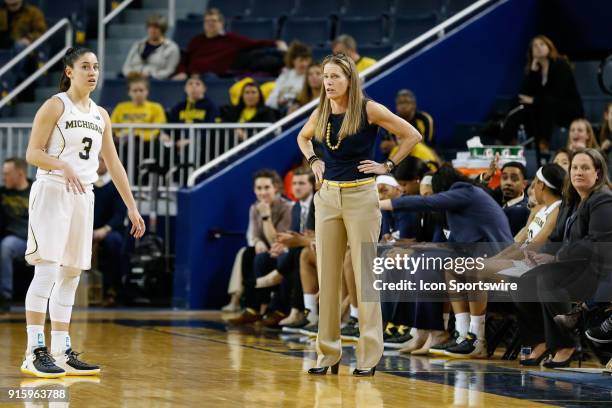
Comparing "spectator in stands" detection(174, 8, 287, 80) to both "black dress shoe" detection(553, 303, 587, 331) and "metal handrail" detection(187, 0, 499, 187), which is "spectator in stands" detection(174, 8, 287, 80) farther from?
"black dress shoe" detection(553, 303, 587, 331)

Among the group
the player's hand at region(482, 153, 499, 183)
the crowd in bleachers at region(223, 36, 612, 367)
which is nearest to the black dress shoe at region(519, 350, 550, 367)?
the crowd in bleachers at region(223, 36, 612, 367)

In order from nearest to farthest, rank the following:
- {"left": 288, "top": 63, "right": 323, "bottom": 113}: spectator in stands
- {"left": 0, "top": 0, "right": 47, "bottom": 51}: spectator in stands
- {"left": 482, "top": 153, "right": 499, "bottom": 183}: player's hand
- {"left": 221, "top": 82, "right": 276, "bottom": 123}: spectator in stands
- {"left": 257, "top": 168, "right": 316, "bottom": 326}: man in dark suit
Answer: {"left": 482, "top": 153, "right": 499, "bottom": 183}: player's hand
{"left": 257, "top": 168, "right": 316, "bottom": 326}: man in dark suit
{"left": 288, "top": 63, "right": 323, "bottom": 113}: spectator in stands
{"left": 221, "top": 82, "right": 276, "bottom": 123}: spectator in stands
{"left": 0, "top": 0, "right": 47, "bottom": 51}: spectator in stands

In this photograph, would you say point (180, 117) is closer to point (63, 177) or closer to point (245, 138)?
point (245, 138)

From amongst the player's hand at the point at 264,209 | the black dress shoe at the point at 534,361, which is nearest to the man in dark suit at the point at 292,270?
the player's hand at the point at 264,209

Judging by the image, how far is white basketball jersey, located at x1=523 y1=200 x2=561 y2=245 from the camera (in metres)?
8.30

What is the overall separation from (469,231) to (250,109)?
489 centimetres

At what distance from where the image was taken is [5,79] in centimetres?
1477

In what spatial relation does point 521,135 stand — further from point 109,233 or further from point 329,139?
point 329,139

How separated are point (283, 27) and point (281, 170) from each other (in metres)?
2.79

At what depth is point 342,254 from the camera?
7.21m

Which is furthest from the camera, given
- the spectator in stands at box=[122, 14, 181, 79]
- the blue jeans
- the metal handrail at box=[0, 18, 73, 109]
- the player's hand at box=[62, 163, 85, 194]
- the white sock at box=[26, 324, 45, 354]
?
the spectator in stands at box=[122, 14, 181, 79]

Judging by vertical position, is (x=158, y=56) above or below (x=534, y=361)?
above

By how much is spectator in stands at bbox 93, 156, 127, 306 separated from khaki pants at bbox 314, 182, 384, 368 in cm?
566

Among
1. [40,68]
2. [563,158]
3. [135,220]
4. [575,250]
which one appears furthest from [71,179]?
[40,68]
